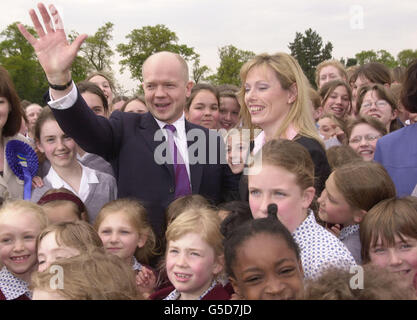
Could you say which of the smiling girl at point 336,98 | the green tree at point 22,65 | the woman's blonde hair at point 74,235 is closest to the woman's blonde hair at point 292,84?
the woman's blonde hair at point 74,235

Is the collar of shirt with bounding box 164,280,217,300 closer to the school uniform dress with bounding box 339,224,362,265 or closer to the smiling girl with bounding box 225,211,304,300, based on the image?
the smiling girl with bounding box 225,211,304,300

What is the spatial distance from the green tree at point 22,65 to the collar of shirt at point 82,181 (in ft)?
85.2

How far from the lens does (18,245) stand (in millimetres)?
2914

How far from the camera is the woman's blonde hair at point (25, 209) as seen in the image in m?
3.05

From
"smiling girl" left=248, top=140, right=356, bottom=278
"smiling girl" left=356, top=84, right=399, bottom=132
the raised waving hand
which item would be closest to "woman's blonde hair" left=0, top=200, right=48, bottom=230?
the raised waving hand

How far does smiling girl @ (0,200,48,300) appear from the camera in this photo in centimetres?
282

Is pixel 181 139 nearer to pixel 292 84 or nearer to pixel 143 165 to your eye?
pixel 143 165

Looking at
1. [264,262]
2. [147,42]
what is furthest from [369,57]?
[264,262]

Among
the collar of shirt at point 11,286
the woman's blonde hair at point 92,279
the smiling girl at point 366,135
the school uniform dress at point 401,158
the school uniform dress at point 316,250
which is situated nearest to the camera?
the woman's blonde hair at point 92,279

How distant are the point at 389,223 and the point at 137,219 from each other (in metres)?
1.60

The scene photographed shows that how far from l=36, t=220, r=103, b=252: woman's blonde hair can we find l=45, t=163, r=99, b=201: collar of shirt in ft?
3.00

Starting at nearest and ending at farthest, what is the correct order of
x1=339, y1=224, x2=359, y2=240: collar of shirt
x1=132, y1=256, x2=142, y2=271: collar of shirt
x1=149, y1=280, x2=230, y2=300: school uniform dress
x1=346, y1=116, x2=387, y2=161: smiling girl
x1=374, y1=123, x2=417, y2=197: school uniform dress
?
x1=149, y1=280, x2=230, y2=300: school uniform dress → x1=339, y1=224, x2=359, y2=240: collar of shirt → x1=374, y1=123, x2=417, y2=197: school uniform dress → x1=132, y1=256, x2=142, y2=271: collar of shirt → x1=346, y1=116, x2=387, y2=161: smiling girl

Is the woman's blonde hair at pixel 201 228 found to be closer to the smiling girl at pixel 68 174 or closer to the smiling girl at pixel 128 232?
the smiling girl at pixel 128 232
